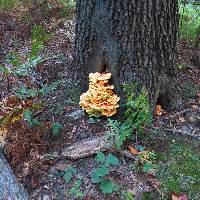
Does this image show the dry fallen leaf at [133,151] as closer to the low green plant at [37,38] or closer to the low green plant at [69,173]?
the low green plant at [69,173]

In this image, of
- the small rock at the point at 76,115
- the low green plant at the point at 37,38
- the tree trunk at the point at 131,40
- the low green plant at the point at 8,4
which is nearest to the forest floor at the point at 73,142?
the small rock at the point at 76,115

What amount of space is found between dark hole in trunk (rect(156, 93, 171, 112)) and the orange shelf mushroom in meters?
0.66

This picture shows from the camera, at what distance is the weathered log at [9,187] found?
151 inches

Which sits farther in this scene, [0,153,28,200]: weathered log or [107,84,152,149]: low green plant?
[107,84,152,149]: low green plant

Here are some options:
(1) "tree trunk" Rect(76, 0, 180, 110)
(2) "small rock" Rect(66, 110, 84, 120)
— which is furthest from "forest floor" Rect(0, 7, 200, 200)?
(1) "tree trunk" Rect(76, 0, 180, 110)

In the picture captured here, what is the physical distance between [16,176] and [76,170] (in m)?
0.64

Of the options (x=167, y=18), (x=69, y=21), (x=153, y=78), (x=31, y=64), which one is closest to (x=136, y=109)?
(x=153, y=78)

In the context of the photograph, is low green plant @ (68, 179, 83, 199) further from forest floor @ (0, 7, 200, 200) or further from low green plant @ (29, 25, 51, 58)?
low green plant @ (29, 25, 51, 58)

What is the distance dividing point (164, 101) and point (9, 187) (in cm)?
214

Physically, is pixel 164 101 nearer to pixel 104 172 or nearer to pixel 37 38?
pixel 104 172

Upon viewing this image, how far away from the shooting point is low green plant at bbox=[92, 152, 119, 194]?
387 centimetres

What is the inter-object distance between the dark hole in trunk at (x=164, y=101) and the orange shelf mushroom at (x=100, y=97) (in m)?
0.66

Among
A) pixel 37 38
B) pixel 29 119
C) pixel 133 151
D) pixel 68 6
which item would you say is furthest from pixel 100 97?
pixel 68 6

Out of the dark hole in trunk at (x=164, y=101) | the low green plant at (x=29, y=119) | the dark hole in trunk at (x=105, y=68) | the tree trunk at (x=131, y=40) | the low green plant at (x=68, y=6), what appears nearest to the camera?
the tree trunk at (x=131, y=40)
